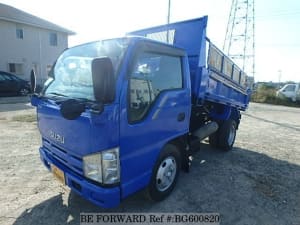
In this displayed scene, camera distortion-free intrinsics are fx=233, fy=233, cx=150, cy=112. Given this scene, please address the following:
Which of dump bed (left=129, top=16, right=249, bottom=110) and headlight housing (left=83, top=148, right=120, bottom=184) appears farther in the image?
dump bed (left=129, top=16, right=249, bottom=110)

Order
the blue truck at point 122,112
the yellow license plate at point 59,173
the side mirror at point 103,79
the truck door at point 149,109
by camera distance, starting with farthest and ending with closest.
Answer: the yellow license plate at point 59,173 → the truck door at point 149,109 → the blue truck at point 122,112 → the side mirror at point 103,79

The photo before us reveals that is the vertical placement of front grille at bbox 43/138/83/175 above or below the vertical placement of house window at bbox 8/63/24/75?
below

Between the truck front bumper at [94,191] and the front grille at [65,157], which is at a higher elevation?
the front grille at [65,157]

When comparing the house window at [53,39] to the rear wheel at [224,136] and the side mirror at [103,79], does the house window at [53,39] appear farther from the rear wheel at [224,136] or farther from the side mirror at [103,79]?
the side mirror at [103,79]

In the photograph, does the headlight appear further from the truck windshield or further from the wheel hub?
the wheel hub

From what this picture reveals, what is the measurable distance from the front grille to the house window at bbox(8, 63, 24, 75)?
63.2ft

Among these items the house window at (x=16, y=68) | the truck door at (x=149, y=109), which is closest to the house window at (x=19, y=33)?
the house window at (x=16, y=68)

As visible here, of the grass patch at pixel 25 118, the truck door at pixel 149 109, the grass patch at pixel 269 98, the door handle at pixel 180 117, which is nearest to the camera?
the truck door at pixel 149 109

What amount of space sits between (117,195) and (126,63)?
1.44m

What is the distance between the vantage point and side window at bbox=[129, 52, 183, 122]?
2.65m

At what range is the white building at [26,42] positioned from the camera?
18656mm

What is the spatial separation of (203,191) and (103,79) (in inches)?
103

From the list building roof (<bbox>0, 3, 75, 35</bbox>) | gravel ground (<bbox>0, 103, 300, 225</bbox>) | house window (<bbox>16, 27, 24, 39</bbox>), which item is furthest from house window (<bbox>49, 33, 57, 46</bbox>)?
gravel ground (<bbox>0, 103, 300, 225</bbox>)

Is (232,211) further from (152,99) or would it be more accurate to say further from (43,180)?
(43,180)
